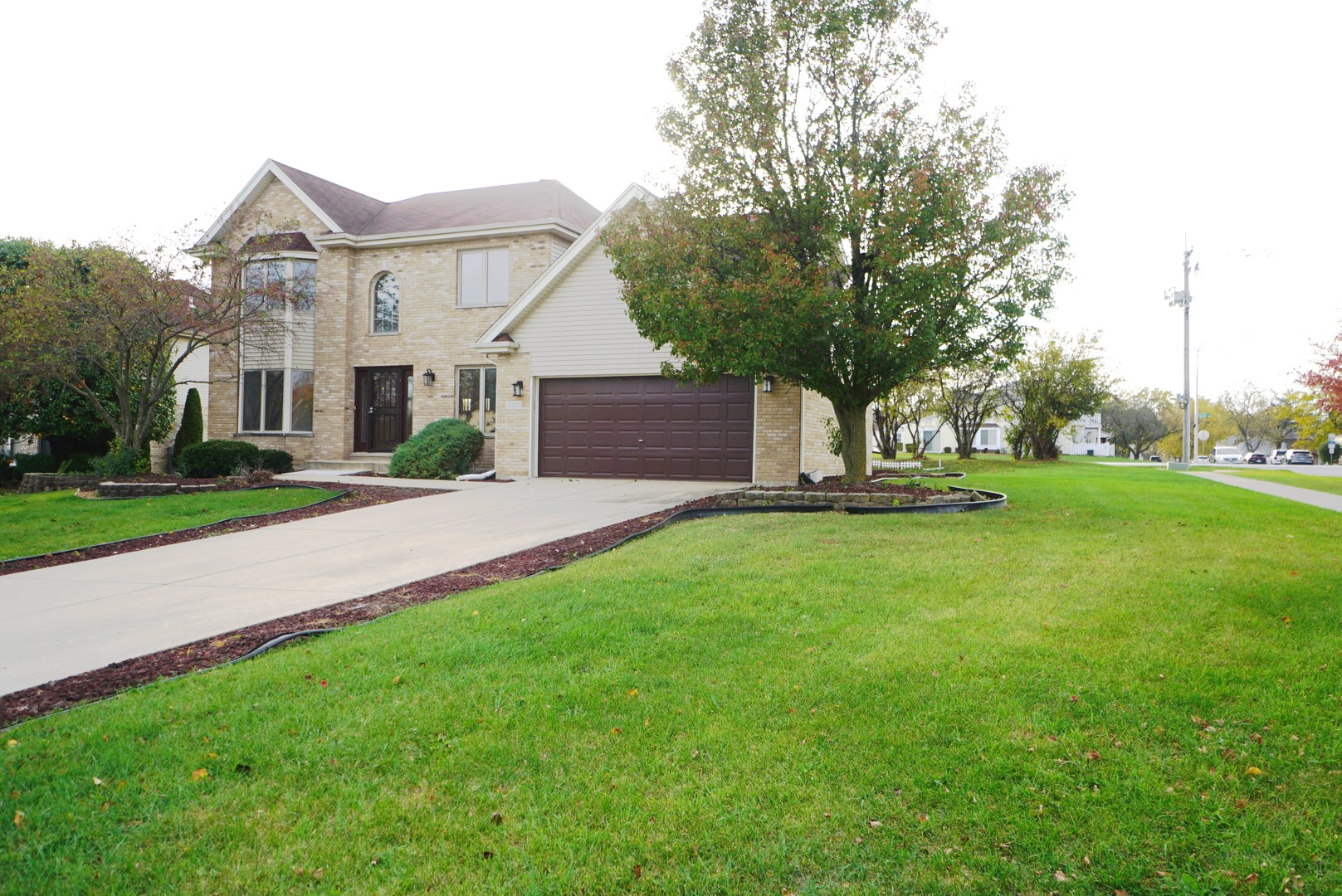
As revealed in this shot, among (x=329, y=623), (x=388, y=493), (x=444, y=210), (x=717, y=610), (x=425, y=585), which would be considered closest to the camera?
(x=717, y=610)

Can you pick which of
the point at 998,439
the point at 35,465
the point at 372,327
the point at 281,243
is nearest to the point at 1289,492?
the point at 372,327

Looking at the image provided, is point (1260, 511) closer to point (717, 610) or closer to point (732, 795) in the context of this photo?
point (717, 610)

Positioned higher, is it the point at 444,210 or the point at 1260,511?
the point at 444,210

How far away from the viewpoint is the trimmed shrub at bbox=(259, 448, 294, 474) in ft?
61.7

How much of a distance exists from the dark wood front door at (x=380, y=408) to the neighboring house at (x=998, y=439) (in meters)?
41.6

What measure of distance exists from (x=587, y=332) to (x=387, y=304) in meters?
7.08

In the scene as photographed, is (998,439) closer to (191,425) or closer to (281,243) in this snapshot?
(281,243)

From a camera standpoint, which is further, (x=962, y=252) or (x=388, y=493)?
(x=388, y=493)

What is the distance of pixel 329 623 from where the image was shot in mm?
5926

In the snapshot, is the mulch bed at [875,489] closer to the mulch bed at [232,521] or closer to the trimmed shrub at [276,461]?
the mulch bed at [232,521]

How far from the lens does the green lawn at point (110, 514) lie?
10719 millimetres

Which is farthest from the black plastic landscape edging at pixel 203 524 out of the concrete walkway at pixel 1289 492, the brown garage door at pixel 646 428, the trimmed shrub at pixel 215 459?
the concrete walkway at pixel 1289 492

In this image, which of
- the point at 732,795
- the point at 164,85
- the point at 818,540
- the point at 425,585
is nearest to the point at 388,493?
the point at 164,85

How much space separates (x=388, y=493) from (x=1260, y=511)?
44.9ft
